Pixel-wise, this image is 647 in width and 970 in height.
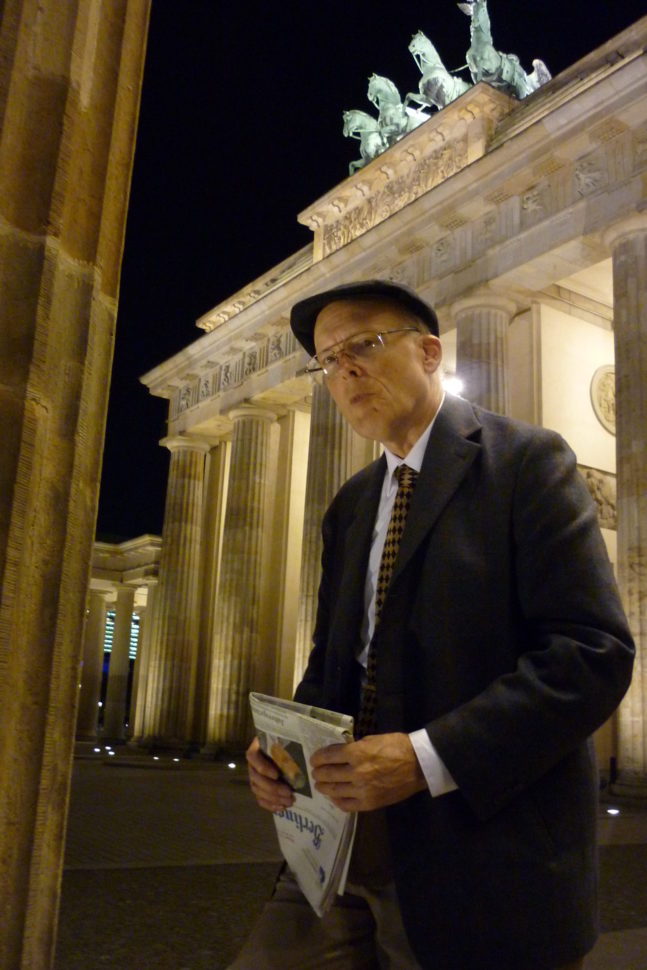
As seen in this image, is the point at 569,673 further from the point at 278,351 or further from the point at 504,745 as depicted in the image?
the point at 278,351

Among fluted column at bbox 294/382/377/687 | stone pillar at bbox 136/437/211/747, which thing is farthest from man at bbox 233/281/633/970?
stone pillar at bbox 136/437/211/747

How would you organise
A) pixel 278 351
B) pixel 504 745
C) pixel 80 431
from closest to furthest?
1. pixel 504 745
2. pixel 80 431
3. pixel 278 351

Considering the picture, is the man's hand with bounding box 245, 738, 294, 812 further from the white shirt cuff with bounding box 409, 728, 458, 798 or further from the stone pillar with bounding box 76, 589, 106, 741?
the stone pillar with bounding box 76, 589, 106, 741

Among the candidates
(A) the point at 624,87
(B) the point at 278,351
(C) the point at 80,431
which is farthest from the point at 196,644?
(C) the point at 80,431

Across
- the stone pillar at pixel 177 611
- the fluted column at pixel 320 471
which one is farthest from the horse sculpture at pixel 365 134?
the stone pillar at pixel 177 611

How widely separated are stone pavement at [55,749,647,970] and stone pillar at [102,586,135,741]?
28.0m

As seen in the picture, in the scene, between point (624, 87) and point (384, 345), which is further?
point (624, 87)

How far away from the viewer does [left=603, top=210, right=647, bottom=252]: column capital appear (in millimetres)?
15906

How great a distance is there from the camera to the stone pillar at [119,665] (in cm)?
4016

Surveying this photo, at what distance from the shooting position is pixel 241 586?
26203 mm

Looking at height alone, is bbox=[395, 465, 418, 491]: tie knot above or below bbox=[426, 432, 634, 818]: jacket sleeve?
above

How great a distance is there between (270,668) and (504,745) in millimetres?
25162

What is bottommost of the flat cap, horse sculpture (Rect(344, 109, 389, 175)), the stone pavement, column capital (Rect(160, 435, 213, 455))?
the stone pavement

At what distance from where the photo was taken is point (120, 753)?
27.2m
